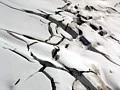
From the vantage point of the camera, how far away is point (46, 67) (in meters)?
1.81

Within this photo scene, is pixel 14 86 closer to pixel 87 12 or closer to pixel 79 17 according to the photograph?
pixel 79 17

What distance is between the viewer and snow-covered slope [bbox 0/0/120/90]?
1704 millimetres

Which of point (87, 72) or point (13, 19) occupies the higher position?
point (13, 19)

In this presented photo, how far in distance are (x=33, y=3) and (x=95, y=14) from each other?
24.9 inches

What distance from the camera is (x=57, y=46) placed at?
2115 millimetres

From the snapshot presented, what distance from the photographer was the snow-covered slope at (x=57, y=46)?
170 cm

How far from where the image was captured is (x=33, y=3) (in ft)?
8.87

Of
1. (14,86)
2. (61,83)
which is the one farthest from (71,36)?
(14,86)

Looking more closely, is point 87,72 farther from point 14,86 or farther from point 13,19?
point 13,19

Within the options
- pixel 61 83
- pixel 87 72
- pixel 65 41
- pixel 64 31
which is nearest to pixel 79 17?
pixel 64 31

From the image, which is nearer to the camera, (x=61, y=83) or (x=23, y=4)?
(x=61, y=83)

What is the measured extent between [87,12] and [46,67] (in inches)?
48.7

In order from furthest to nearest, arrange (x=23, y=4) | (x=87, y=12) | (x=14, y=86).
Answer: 1. (x=87, y=12)
2. (x=23, y=4)
3. (x=14, y=86)

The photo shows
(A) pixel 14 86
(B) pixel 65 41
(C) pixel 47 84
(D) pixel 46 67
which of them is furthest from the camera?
(B) pixel 65 41
